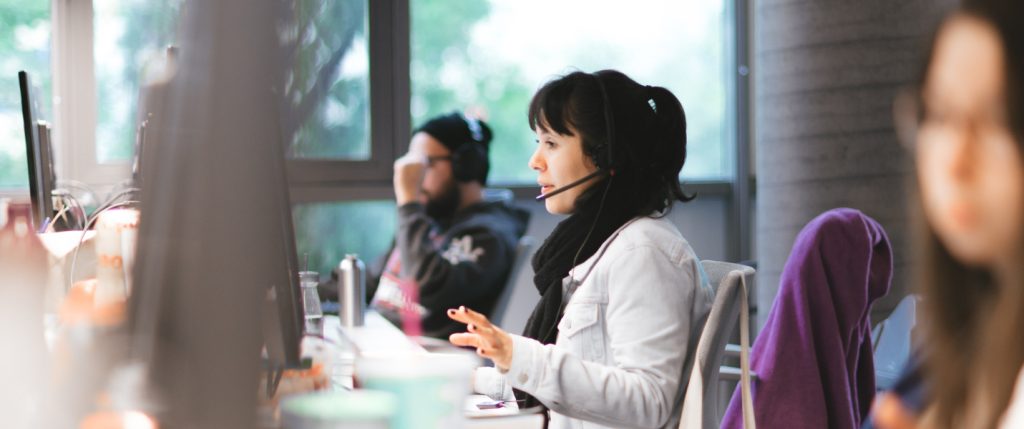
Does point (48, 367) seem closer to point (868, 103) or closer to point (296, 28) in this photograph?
point (296, 28)

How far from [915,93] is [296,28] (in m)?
0.42

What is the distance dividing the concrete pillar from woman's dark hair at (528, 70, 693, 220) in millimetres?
1474

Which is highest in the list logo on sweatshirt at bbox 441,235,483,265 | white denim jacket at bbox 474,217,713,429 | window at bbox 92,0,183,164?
window at bbox 92,0,183,164

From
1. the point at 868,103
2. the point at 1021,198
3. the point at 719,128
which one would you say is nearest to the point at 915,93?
the point at 1021,198

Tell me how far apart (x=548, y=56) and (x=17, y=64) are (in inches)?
82.8

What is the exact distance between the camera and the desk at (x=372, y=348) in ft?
2.46

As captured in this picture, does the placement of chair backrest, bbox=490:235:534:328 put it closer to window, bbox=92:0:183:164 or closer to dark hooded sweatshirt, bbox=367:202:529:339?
dark hooded sweatshirt, bbox=367:202:529:339

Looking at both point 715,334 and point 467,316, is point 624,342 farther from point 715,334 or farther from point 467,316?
point 467,316

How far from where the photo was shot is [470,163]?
141 inches

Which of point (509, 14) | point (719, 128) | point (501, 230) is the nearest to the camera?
point (501, 230)

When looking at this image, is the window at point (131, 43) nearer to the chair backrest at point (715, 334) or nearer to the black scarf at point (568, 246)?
the chair backrest at point (715, 334)

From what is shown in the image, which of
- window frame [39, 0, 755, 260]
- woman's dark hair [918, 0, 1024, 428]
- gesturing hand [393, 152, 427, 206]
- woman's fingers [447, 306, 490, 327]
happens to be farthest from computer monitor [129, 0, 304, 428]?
gesturing hand [393, 152, 427, 206]

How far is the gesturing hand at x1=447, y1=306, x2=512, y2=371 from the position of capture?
1.11 m

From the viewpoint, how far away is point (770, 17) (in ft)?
10.4
